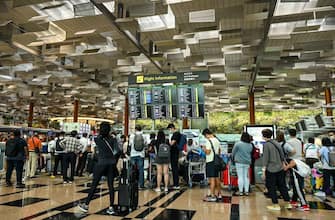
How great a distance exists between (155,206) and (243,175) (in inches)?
85.3

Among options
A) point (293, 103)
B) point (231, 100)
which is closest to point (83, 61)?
point (231, 100)

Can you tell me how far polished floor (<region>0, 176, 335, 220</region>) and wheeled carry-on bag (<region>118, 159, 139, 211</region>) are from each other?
0.16 m

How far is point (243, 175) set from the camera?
5.61 meters

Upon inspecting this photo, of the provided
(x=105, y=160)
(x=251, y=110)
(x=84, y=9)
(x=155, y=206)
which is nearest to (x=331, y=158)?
(x=155, y=206)

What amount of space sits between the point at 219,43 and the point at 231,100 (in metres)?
10.5

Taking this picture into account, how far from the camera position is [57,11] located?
6172 mm

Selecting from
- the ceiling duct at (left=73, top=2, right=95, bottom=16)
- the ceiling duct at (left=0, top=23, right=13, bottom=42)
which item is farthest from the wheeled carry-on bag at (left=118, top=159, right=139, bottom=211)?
the ceiling duct at (left=0, top=23, right=13, bottom=42)

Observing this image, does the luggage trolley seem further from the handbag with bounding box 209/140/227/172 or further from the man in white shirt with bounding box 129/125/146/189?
the handbag with bounding box 209/140/227/172

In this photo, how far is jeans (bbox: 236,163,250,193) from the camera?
555 centimetres

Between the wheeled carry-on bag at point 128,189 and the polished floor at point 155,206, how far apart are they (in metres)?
0.16

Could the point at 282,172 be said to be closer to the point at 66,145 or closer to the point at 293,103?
the point at 66,145

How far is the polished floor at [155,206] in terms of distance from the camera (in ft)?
12.7

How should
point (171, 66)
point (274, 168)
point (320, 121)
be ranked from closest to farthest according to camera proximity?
point (274, 168) → point (320, 121) → point (171, 66)

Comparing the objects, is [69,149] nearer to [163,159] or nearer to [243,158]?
[163,159]
